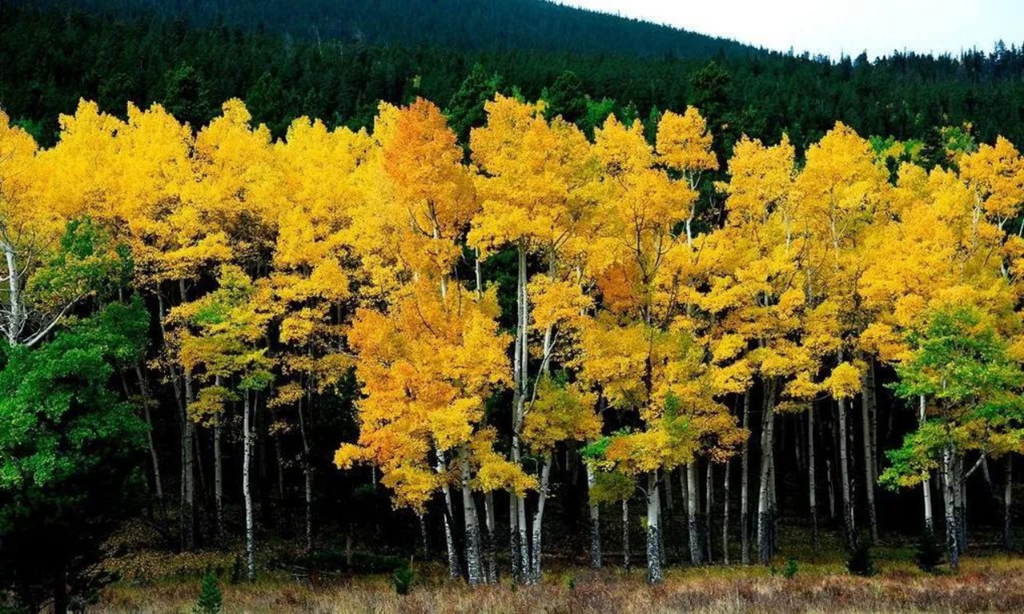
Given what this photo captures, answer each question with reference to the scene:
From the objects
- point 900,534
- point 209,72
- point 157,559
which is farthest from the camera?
point 209,72

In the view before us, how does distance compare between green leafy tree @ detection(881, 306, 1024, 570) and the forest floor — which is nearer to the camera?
the forest floor

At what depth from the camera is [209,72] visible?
238 ft

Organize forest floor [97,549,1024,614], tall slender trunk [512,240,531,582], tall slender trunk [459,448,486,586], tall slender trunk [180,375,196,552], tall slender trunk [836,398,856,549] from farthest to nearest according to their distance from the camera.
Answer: tall slender trunk [836,398,856,549]
tall slender trunk [180,375,196,552]
tall slender trunk [512,240,531,582]
tall slender trunk [459,448,486,586]
forest floor [97,549,1024,614]

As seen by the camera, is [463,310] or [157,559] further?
[157,559]

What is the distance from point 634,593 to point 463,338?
22.3 feet

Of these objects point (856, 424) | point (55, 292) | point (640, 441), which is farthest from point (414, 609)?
point (856, 424)

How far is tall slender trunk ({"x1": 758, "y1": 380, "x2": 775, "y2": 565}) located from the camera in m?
24.7

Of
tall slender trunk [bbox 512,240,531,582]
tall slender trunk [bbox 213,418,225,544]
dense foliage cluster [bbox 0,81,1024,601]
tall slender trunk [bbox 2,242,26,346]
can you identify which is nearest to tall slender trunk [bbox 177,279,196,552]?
dense foliage cluster [bbox 0,81,1024,601]

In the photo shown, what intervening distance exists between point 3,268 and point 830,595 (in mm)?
24152

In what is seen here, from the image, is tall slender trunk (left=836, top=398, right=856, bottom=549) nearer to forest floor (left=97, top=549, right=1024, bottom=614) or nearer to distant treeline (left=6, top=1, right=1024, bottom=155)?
forest floor (left=97, top=549, right=1024, bottom=614)

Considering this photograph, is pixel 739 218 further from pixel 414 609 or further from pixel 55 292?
pixel 55 292

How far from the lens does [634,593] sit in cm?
1680

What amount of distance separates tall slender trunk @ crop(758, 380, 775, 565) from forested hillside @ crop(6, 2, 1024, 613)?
0.46 feet

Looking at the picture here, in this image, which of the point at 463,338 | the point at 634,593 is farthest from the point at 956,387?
the point at 463,338
